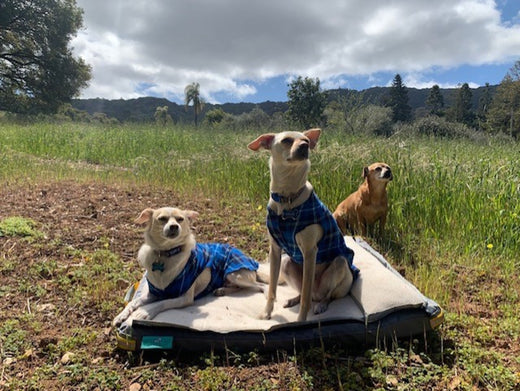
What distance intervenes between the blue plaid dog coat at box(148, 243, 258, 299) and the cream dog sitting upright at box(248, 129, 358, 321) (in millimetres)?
541

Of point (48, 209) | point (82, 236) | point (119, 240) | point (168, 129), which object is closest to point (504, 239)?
point (119, 240)

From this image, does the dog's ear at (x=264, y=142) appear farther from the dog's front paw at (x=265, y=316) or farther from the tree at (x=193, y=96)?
the tree at (x=193, y=96)

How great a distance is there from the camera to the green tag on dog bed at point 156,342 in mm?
2363

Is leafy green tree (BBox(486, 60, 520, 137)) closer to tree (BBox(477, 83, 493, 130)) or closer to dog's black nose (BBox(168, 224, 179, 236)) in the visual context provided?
tree (BBox(477, 83, 493, 130))

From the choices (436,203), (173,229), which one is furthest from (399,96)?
(173,229)

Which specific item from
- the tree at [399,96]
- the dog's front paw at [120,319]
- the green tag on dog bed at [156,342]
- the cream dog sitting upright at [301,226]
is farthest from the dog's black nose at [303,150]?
the tree at [399,96]

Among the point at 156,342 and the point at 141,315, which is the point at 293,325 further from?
the point at 141,315

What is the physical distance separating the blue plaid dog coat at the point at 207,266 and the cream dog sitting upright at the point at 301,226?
0.54 m

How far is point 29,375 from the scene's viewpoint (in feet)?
7.21

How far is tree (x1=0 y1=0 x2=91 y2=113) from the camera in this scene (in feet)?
82.6

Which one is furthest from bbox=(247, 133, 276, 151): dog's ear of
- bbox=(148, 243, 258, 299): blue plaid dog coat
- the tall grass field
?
the tall grass field

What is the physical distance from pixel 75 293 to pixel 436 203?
4.48 m

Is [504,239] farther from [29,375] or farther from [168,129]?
[168,129]

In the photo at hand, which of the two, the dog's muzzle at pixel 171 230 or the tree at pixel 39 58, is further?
the tree at pixel 39 58
